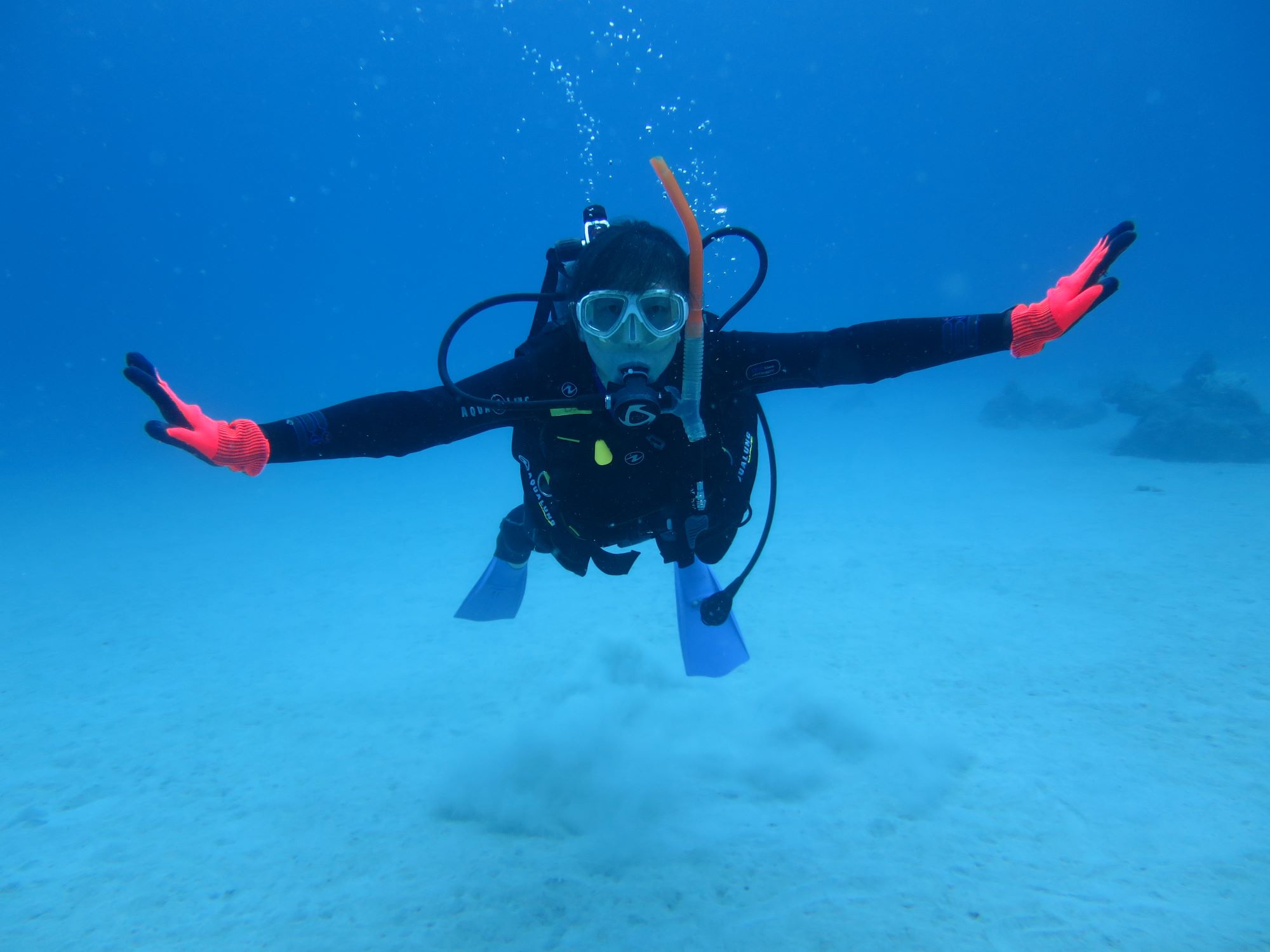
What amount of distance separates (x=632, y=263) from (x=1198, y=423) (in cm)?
1769

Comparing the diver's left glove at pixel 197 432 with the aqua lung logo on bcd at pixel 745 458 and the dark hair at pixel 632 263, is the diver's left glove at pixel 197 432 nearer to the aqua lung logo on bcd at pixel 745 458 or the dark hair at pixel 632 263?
the dark hair at pixel 632 263

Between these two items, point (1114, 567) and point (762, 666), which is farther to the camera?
point (1114, 567)

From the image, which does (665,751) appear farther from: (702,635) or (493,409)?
(493,409)

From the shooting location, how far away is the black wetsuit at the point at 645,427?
266 cm

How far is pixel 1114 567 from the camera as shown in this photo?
8.01 meters

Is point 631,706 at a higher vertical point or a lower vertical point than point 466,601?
lower

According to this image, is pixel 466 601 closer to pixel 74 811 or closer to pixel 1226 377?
pixel 74 811

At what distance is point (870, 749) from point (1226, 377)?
28.0 metres

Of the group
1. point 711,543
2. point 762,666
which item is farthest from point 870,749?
point 711,543

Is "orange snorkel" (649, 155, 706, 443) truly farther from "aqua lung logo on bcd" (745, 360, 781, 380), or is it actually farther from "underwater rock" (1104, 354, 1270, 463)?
"underwater rock" (1104, 354, 1270, 463)

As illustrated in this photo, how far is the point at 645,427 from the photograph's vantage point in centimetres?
301

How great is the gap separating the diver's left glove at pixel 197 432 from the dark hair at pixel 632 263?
5.33ft

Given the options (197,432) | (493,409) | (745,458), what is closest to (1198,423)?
(745,458)

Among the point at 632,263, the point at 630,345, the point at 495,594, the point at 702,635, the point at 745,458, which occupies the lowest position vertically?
the point at 702,635
